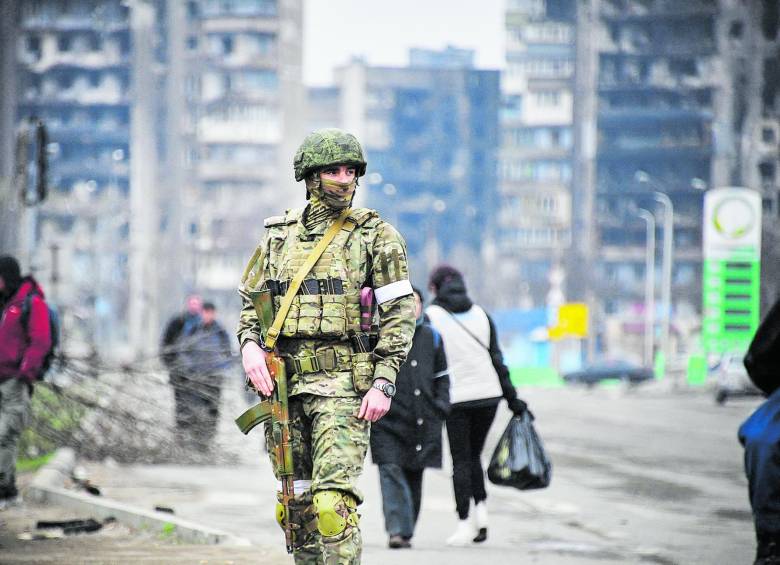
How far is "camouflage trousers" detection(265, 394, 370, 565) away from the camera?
5.39m

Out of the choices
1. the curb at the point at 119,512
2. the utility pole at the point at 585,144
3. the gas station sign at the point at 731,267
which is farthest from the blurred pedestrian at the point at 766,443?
the utility pole at the point at 585,144

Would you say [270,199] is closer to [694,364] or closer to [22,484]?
[694,364]

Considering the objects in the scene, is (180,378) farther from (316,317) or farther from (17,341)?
(316,317)

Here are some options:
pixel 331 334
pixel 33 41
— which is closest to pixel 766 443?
pixel 331 334

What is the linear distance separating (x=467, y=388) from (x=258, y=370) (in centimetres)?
363

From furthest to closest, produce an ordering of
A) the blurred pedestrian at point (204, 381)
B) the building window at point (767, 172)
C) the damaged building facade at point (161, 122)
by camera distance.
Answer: the damaged building facade at point (161, 122), the building window at point (767, 172), the blurred pedestrian at point (204, 381)

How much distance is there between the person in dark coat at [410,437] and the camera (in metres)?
8.56

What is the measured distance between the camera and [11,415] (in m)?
9.81

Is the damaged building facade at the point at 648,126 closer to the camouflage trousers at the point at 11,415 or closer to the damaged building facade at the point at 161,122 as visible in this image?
the damaged building facade at the point at 161,122

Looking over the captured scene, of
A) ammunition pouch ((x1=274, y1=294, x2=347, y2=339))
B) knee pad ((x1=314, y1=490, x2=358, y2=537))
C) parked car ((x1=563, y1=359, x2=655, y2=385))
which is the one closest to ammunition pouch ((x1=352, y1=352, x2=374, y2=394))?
ammunition pouch ((x1=274, y1=294, x2=347, y2=339))

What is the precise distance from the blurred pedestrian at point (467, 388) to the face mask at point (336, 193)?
11.2 ft

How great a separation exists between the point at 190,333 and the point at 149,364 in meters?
1.45

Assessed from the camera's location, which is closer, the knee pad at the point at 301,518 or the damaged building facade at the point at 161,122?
the knee pad at the point at 301,518

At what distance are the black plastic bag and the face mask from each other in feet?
12.0
